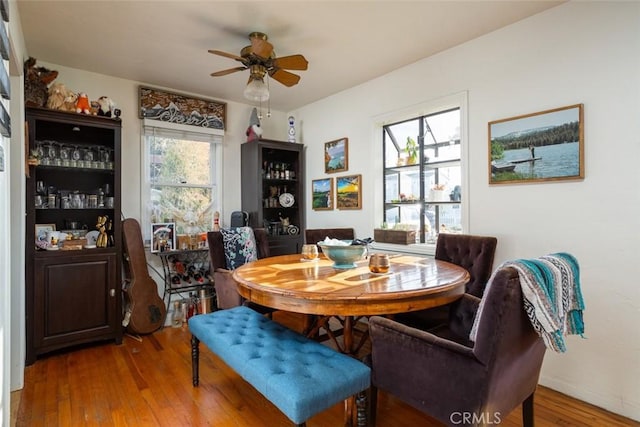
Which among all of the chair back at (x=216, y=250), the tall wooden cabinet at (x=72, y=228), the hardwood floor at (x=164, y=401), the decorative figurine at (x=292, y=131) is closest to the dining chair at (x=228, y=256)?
the chair back at (x=216, y=250)

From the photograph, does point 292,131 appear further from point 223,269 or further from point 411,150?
point 223,269

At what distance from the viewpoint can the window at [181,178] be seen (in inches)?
144

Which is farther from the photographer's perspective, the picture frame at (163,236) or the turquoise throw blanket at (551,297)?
the picture frame at (163,236)

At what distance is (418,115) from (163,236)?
2.97 metres

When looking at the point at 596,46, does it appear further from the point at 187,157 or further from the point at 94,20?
the point at 187,157

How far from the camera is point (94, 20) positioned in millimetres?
2434

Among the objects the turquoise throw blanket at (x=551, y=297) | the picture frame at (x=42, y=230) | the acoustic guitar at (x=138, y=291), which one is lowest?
the acoustic guitar at (x=138, y=291)

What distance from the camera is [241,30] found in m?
2.57

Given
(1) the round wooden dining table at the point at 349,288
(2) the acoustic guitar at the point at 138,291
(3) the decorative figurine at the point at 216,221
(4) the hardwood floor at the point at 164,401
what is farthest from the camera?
(3) the decorative figurine at the point at 216,221

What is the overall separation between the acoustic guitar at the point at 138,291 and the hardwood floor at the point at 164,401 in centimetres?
49

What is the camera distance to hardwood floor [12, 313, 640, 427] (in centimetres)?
194

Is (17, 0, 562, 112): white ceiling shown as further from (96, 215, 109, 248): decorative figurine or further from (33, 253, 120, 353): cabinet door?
(33, 253, 120, 353): cabinet door

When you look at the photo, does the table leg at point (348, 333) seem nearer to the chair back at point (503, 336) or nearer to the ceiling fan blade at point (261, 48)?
the chair back at point (503, 336)

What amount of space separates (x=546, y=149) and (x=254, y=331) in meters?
2.33
